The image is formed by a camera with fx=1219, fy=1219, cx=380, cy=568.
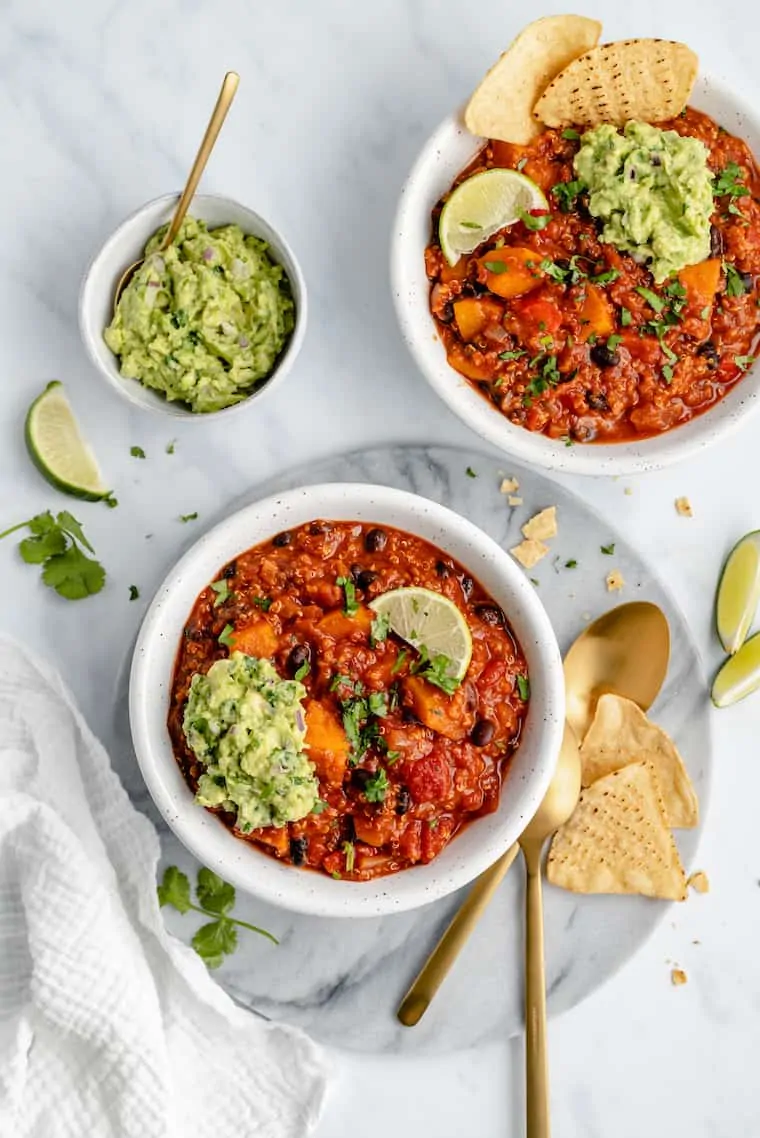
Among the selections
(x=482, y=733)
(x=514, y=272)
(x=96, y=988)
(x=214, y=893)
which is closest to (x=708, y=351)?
(x=514, y=272)

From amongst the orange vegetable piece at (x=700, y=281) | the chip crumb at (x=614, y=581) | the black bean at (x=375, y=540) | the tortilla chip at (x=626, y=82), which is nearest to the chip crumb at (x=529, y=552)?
the chip crumb at (x=614, y=581)

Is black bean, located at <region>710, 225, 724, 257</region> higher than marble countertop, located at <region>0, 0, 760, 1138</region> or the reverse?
higher

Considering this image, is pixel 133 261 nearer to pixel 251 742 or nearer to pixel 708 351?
pixel 251 742

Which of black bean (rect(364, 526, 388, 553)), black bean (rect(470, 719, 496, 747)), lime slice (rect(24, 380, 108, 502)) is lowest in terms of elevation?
lime slice (rect(24, 380, 108, 502))

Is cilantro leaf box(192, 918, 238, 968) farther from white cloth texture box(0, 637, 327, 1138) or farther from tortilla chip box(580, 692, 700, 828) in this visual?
tortilla chip box(580, 692, 700, 828)

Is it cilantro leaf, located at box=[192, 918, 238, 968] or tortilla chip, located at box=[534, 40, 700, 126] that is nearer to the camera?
tortilla chip, located at box=[534, 40, 700, 126]

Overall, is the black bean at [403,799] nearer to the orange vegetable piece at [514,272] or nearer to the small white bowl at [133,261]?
the small white bowl at [133,261]

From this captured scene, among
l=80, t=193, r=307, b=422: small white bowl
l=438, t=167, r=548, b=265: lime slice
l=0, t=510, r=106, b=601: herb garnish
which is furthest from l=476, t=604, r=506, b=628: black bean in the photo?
l=0, t=510, r=106, b=601: herb garnish
